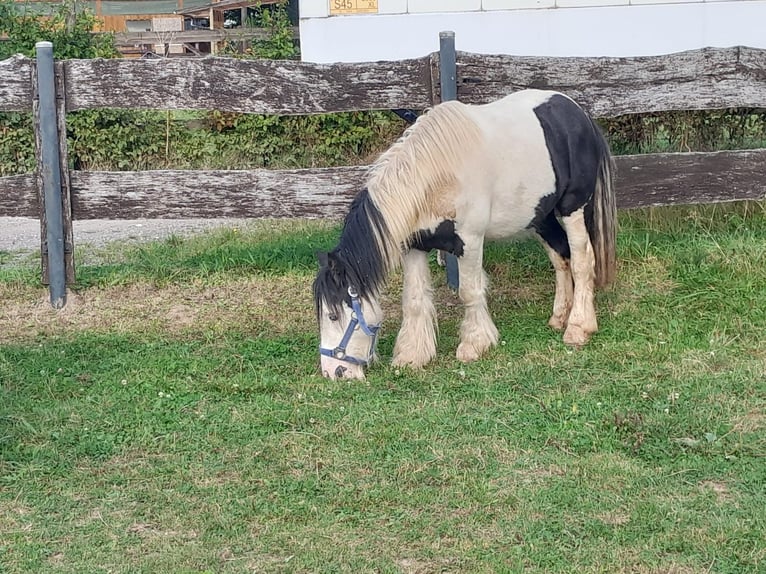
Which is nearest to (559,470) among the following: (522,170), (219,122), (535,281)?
(522,170)

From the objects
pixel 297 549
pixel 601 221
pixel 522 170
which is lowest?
pixel 297 549

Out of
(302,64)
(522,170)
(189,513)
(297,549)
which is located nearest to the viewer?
(297,549)

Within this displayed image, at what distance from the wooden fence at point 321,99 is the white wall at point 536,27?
358 cm

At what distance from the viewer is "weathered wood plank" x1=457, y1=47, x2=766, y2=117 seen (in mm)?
6656

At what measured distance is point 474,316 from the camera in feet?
18.2

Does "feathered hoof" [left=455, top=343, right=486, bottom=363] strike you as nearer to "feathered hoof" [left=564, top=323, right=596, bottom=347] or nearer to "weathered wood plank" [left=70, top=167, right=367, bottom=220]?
"feathered hoof" [left=564, top=323, right=596, bottom=347]

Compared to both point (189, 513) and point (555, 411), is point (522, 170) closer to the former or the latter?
point (555, 411)

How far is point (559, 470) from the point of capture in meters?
4.11

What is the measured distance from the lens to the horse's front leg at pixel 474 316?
5.45 metres

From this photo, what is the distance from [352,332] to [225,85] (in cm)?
233

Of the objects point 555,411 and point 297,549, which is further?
point 555,411

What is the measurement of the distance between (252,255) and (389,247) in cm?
270

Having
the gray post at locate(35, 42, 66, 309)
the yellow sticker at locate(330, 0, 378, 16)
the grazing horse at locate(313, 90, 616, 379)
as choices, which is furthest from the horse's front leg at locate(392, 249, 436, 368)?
the yellow sticker at locate(330, 0, 378, 16)

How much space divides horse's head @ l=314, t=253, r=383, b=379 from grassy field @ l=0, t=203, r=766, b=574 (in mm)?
150
